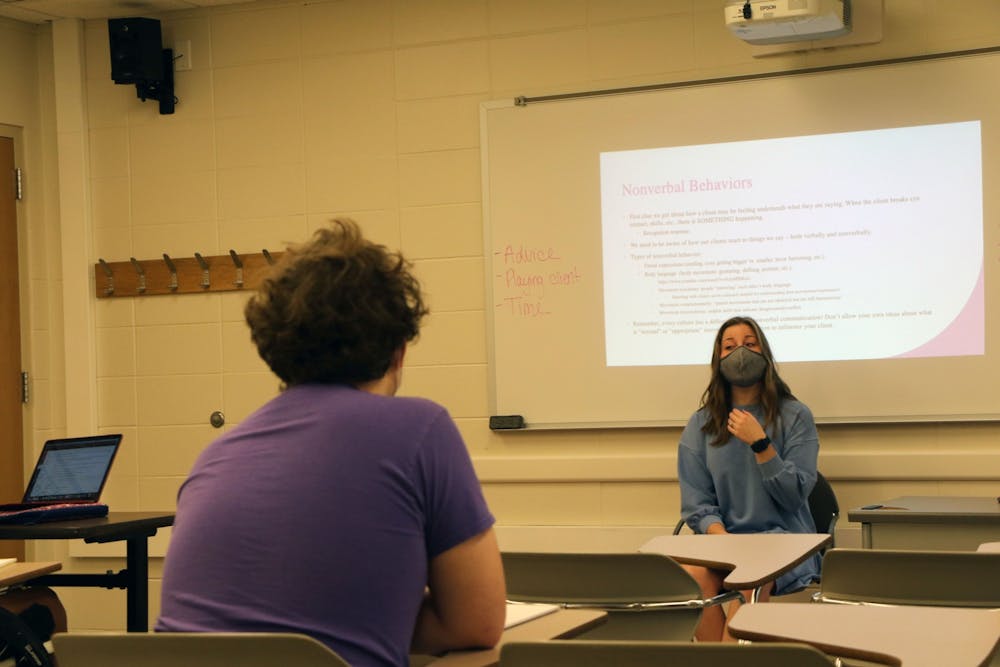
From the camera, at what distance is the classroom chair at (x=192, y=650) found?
4.76 feet

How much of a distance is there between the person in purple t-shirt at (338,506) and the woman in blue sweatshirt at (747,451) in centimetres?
237

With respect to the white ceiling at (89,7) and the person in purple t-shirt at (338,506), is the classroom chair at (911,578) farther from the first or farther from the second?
the white ceiling at (89,7)

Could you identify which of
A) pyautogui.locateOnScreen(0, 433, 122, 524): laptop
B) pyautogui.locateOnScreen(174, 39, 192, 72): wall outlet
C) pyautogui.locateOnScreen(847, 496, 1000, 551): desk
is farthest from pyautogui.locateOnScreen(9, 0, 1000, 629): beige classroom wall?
pyautogui.locateOnScreen(0, 433, 122, 524): laptop

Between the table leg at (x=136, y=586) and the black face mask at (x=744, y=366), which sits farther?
the black face mask at (x=744, y=366)

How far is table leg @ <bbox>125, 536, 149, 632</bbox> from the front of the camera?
3820mm

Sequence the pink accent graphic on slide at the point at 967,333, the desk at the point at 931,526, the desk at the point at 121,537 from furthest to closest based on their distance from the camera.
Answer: the pink accent graphic on slide at the point at 967,333 < the desk at the point at 121,537 < the desk at the point at 931,526

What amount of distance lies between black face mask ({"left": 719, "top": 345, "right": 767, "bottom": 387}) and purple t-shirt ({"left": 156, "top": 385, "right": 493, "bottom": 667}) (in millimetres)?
2555

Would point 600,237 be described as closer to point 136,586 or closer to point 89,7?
point 136,586

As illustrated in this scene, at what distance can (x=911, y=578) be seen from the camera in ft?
7.56

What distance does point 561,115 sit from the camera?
4910 millimetres

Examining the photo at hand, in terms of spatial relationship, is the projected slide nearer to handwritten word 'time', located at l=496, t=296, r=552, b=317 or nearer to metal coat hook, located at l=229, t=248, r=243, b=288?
handwritten word 'time', located at l=496, t=296, r=552, b=317

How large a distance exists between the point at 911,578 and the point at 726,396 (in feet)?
5.95

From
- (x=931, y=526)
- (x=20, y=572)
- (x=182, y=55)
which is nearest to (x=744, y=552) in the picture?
(x=931, y=526)

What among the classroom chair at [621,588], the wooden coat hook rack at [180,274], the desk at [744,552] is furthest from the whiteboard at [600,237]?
the classroom chair at [621,588]
